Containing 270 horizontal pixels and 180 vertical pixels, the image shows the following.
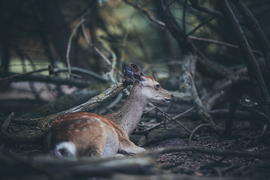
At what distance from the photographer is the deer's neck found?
311cm

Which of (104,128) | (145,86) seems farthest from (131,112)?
(104,128)

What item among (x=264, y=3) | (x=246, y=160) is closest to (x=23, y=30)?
(x=246, y=160)

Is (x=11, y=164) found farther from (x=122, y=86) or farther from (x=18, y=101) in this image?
(x=18, y=101)

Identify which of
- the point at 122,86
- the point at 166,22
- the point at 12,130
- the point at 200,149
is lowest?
the point at 200,149

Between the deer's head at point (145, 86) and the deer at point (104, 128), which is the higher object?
the deer's head at point (145, 86)

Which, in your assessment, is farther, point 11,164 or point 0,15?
point 0,15

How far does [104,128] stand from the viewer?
2443 millimetres

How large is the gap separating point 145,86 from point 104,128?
1.18m

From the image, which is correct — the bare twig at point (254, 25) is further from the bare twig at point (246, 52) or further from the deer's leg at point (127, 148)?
the deer's leg at point (127, 148)

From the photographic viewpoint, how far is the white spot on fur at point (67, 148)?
83.0 inches

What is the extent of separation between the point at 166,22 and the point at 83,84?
2.95 metres

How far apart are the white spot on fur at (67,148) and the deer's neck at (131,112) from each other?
1035mm

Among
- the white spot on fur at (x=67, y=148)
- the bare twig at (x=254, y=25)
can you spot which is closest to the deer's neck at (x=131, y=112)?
the white spot on fur at (x=67, y=148)

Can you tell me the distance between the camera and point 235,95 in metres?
5.29
